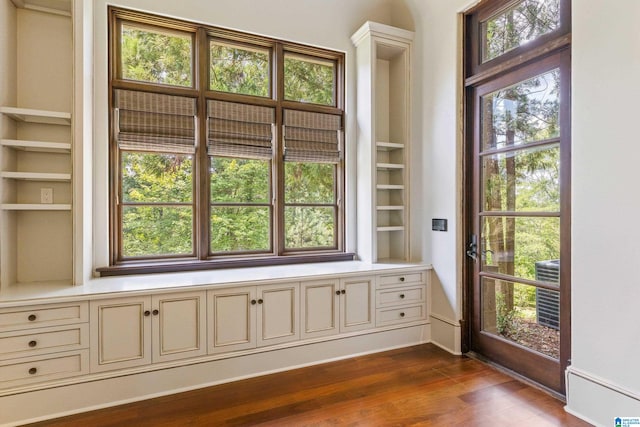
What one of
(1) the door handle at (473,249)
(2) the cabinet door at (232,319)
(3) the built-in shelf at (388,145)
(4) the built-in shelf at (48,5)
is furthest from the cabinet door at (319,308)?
(4) the built-in shelf at (48,5)

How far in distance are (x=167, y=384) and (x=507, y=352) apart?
258cm

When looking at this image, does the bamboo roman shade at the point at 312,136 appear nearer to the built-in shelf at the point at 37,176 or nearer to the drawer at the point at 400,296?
the drawer at the point at 400,296

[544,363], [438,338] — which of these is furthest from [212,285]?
[544,363]

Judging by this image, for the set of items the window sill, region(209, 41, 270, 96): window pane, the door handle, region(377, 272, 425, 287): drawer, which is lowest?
region(377, 272, 425, 287): drawer

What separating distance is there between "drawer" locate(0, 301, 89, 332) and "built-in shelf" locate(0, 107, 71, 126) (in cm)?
129

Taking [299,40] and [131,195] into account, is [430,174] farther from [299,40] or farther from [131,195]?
[131,195]

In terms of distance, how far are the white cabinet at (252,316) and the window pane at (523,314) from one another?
5.34ft

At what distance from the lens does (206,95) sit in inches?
123

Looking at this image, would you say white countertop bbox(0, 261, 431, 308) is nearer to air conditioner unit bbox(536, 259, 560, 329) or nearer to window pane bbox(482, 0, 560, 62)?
air conditioner unit bbox(536, 259, 560, 329)

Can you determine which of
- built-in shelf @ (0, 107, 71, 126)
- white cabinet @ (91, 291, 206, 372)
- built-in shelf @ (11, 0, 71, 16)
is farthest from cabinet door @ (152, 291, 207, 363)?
built-in shelf @ (11, 0, 71, 16)

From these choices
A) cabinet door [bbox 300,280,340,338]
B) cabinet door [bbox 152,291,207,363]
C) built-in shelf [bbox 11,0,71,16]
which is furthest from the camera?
cabinet door [bbox 300,280,340,338]

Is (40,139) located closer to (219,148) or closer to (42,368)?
(219,148)

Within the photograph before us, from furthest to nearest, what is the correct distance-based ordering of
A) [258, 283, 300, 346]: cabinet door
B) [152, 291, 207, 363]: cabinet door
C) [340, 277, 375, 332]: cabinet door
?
1. [340, 277, 375, 332]: cabinet door
2. [258, 283, 300, 346]: cabinet door
3. [152, 291, 207, 363]: cabinet door
